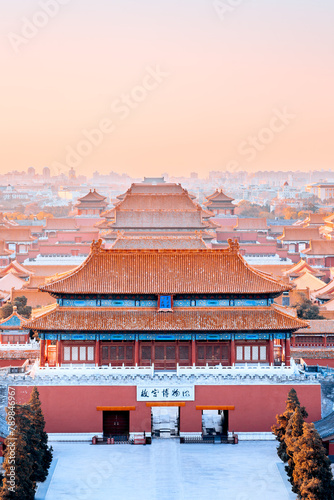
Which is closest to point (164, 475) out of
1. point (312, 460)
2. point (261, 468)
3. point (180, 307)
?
point (261, 468)

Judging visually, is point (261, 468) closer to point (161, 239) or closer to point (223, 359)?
point (223, 359)

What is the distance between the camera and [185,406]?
25.4 meters

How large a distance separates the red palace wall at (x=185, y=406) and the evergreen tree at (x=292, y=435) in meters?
3.31

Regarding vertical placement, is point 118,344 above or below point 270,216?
below

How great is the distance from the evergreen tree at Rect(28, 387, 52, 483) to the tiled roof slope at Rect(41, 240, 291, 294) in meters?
4.30

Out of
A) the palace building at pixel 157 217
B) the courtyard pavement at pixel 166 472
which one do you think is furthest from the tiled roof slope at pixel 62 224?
the courtyard pavement at pixel 166 472

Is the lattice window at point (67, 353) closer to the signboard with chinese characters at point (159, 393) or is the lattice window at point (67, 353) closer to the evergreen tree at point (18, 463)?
the signboard with chinese characters at point (159, 393)

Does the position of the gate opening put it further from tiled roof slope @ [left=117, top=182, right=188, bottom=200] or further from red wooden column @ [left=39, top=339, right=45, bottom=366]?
tiled roof slope @ [left=117, top=182, right=188, bottom=200]

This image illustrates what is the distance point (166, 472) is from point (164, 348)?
5.19 m

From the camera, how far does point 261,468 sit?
2273 centimetres

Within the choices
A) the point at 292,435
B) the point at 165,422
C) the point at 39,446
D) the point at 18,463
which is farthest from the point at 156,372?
the point at 18,463

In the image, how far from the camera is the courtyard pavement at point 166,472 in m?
21.0

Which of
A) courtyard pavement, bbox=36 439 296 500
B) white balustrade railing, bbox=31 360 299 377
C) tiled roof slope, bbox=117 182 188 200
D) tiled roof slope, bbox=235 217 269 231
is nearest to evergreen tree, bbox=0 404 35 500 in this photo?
courtyard pavement, bbox=36 439 296 500

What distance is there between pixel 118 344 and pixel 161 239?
12.8 m
